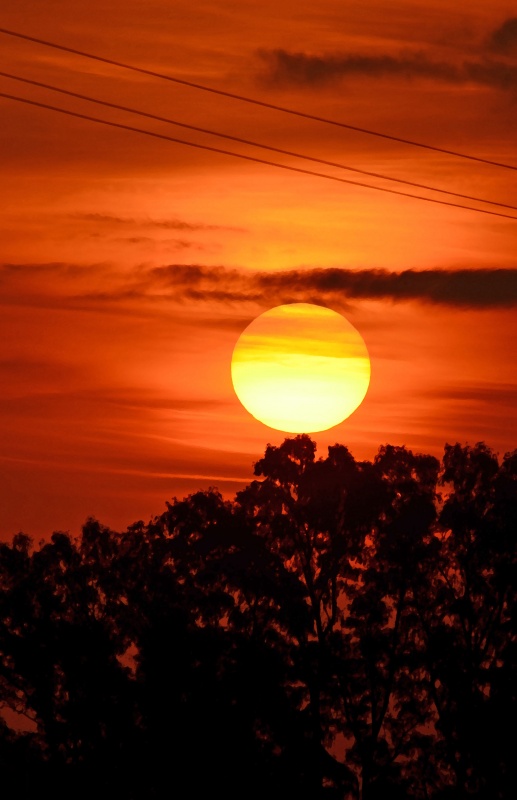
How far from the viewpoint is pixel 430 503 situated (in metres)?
58.5

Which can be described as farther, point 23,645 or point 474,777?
point 23,645

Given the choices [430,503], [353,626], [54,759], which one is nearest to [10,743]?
[54,759]

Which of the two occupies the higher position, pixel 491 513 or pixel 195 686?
pixel 491 513

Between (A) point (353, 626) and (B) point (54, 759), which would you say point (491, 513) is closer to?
(A) point (353, 626)

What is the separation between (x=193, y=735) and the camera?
56.2m

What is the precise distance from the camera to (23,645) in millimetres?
58969

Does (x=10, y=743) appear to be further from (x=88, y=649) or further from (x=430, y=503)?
(x=430, y=503)

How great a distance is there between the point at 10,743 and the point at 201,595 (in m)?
7.82

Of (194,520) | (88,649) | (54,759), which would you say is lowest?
(54,759)

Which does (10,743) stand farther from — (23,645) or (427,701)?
(427,701)

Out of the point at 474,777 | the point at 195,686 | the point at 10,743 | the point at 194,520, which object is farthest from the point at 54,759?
the point at 474,777

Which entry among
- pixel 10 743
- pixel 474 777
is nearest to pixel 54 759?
pixel 10 743

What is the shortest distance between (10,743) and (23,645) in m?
3.68

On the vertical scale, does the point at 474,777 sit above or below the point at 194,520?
below
